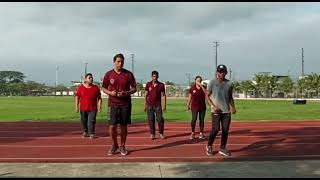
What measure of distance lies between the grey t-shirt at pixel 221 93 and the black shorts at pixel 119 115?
1.69m

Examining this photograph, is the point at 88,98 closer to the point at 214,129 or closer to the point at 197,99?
the point at 197,99

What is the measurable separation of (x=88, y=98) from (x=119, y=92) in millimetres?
4315

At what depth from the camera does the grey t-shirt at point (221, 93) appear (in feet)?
33.2

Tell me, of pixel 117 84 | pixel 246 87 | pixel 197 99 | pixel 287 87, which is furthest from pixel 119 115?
pixel 246 87

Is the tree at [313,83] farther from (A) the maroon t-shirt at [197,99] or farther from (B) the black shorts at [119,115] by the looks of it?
(B) the black shorts at [119,115]

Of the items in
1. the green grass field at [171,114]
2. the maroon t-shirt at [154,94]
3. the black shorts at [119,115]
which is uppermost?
the maroon t-shirt at [154,94]

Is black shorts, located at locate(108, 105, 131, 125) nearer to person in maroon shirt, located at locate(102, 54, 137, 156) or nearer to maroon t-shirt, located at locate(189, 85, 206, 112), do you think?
person in maroon shirt, located at locate(102, 54, 137, 156)

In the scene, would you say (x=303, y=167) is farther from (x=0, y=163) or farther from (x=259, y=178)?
(x=0, y=163)

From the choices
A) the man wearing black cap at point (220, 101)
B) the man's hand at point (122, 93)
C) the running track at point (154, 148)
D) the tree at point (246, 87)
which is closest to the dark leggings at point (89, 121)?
the running track at point (154, 148)

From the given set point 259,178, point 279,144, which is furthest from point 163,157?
point 279,144

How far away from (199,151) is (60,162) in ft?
9.82

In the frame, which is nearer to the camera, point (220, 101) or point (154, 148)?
point (220, 101)

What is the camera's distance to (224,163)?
888 cm

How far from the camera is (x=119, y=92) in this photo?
390 inches
